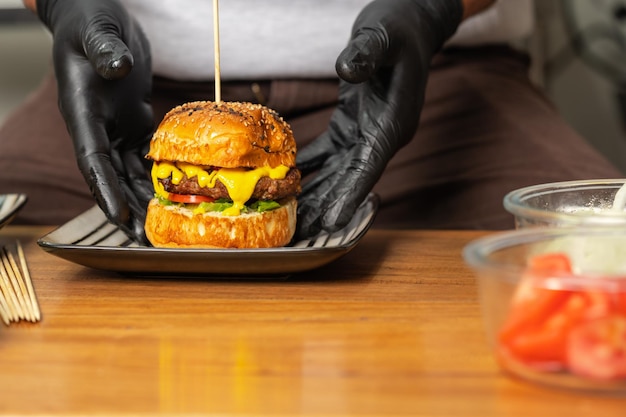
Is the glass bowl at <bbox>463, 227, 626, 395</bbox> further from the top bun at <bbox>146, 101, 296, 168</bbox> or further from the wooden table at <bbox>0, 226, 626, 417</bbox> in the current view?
the top bun at <bbox>146, 101, 296, 168</bbox>

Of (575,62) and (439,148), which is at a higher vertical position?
(439,148)

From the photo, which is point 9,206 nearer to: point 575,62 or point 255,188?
point 255,188

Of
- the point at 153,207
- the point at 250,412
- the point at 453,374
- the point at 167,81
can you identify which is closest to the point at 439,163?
the point at 167,81

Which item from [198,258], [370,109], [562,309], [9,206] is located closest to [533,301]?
[562,309]

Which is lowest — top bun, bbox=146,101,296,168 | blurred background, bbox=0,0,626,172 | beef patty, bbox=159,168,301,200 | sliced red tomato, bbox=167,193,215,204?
blurred background, bbox=0,0,626,172

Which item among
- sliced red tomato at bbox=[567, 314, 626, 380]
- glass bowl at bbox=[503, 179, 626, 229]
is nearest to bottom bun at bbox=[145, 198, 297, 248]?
glass bowl at bbox=[503, 179, 626, 229]

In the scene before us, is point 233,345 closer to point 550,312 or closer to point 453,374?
point 453,374

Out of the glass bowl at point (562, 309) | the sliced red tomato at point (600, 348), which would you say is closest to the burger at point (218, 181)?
the glass bowl at point (562, 309)
